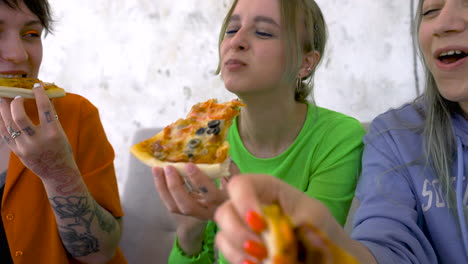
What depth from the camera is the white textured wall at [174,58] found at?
2.36 metres

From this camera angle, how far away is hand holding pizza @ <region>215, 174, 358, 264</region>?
18.9 inches

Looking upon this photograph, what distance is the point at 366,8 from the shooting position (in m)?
2.35

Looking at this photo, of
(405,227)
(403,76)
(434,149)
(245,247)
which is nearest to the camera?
(245,247)

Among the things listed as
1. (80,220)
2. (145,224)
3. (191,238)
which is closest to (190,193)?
(191,238)

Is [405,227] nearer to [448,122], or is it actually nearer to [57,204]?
[448,122]

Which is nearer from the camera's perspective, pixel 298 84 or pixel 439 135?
pixel 439 135

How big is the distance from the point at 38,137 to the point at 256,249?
77 centimetres

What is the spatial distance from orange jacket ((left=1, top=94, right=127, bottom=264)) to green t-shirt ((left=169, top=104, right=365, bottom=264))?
32cm

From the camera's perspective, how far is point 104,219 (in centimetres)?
123

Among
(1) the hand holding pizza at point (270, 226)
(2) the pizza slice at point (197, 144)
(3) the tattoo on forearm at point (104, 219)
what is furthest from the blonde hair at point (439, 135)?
(3) the tattoo on forearm at point (104, 219)

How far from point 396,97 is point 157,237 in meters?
1.52

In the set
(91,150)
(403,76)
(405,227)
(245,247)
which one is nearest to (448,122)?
(405,227)

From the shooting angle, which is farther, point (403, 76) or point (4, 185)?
point (403, 76)

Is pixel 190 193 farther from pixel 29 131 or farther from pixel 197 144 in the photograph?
pixel 29 131
